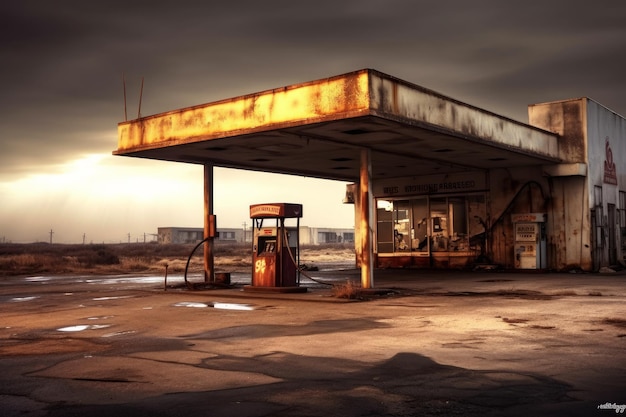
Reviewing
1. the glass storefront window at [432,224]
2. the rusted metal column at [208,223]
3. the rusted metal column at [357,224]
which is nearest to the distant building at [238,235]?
the rusted metal column at [357,224]

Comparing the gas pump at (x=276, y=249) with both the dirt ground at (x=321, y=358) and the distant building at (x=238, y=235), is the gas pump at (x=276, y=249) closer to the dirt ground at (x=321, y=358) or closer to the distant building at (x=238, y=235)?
the dirt ground at (x=321, y=358)

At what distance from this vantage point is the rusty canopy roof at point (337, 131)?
48.8 ft

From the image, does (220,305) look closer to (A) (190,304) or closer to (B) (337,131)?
(A) (190,304)

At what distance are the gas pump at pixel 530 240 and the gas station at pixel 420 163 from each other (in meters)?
0.06

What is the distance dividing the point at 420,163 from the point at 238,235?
16131 centimetres

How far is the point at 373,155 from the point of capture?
22641 millimetres

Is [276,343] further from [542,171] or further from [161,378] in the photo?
[542,171]

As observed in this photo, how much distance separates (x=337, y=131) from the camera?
16.6 m

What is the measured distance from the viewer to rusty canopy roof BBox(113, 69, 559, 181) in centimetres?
1488

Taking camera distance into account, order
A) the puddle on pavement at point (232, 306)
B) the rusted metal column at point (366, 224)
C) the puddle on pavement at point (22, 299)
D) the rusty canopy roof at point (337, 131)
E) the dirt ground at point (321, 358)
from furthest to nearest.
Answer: the puddle on pavement at point (22, 299) < the rusted metal column at point (366, 224) < the rusty canopy roof at point (337, 131) < the puddle on pavement at point (232, 306) < the dirt ground at point (321, 358)

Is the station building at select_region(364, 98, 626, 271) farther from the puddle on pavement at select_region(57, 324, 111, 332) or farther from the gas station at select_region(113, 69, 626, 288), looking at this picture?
the puddle on pavement at select_region(57, 324, 111, 332)

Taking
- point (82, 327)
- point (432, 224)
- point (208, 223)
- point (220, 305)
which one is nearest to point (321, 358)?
point (82, 327)

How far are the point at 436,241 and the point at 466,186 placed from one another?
3003 millimetres

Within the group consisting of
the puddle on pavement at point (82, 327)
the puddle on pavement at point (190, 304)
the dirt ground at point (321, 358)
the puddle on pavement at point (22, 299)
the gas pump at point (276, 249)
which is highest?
the gas pump at point (276, 249)
